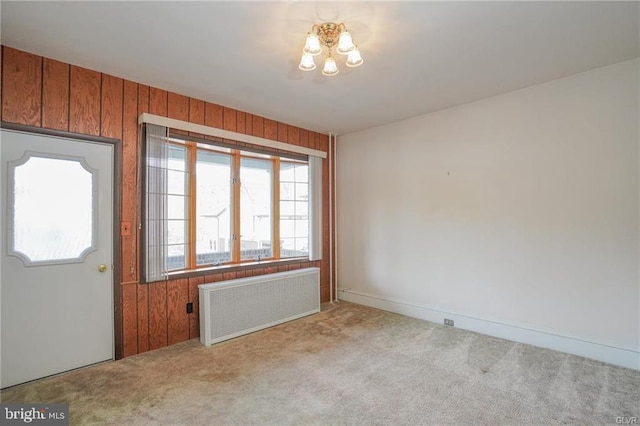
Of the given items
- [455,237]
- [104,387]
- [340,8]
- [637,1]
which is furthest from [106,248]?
[637,1]

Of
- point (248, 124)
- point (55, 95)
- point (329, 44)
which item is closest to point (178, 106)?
point (248, 124)

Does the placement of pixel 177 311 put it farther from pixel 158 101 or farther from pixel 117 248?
pixel 158 101

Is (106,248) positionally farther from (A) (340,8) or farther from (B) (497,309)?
(B) (497,309)

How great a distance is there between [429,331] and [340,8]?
11.0 ft

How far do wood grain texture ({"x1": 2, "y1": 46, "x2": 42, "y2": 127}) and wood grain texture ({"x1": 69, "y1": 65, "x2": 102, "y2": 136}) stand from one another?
8.6 inches

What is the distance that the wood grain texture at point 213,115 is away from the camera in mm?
3607

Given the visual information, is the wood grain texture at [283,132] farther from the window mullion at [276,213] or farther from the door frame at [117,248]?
the door frame at [117,248]

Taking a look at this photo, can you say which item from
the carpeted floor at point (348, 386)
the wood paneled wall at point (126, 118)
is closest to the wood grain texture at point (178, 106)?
the wood paneled wall at point (126, 118)

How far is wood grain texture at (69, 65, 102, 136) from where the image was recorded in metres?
2.76

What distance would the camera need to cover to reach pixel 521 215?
10.9 feet

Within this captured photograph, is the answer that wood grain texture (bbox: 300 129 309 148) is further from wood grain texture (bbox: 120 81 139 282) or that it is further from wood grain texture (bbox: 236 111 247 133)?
wood grain texture (bbox: 120 81 139 282)

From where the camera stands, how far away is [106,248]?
2.92m

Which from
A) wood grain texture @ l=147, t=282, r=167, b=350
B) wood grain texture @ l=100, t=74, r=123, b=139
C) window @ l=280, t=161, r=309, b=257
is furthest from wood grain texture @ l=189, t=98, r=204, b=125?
wood grain texture @ l=147, t=282, r=167, b=350

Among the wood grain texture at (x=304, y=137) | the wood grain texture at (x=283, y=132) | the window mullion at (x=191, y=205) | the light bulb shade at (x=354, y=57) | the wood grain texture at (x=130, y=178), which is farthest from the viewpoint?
the wood grain texture at (x=304, y=137)
